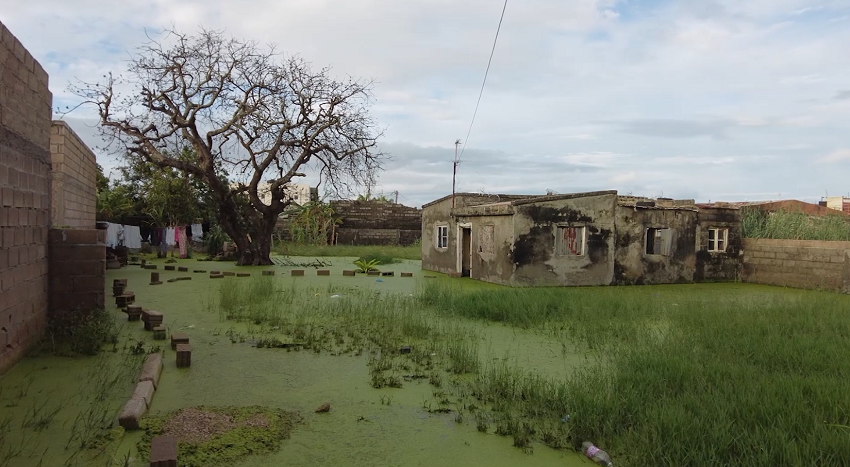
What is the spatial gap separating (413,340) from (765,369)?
372 centimetres

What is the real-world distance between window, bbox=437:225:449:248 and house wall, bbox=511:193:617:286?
4.27m

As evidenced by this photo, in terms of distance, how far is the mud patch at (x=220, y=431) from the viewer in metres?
3.64

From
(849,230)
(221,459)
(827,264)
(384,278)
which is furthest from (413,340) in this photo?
(849,230)

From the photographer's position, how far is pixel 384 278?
15852 millimetres

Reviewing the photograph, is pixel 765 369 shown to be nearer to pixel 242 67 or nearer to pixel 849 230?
pixel 849 230

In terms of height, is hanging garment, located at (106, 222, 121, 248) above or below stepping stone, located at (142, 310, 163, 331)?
above

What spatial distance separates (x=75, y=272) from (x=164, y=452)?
15.0ft

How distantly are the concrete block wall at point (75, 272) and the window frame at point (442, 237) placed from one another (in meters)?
11.9

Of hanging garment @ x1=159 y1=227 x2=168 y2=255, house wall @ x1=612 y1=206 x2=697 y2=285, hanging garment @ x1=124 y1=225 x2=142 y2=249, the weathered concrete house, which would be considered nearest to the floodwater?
the weathered concrete house

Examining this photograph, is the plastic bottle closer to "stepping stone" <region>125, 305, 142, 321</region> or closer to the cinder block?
the cinder block

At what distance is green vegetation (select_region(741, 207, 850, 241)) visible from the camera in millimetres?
15906

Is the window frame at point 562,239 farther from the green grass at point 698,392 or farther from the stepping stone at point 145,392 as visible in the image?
the stepping stone at point 145,392

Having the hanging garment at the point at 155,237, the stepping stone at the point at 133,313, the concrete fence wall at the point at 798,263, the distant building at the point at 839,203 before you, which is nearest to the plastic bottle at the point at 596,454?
the stepping stone at the point at 133,313

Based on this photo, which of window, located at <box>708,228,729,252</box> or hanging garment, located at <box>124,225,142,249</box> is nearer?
window, located at <box>708,228,729,252</box>
